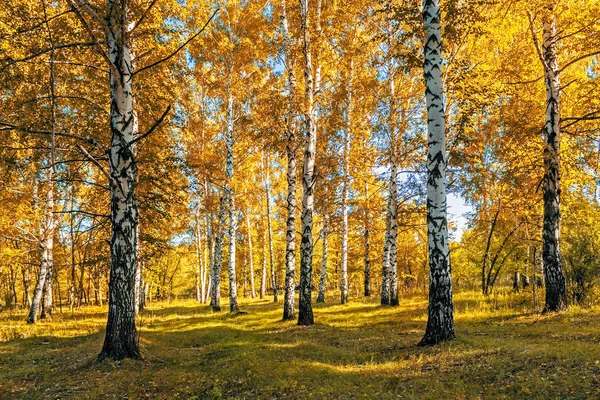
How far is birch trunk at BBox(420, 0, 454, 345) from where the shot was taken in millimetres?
6539

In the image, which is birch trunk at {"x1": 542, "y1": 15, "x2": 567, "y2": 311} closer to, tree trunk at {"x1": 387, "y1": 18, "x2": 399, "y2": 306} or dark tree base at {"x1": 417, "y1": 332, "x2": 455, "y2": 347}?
dark tree base at {"x1": 417, "y1": 332, "x2": 455, "y2": 347}

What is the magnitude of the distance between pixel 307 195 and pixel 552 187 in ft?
23.3

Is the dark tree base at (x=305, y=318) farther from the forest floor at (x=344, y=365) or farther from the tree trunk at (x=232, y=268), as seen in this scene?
the tree trunk at (x=232, y=268)

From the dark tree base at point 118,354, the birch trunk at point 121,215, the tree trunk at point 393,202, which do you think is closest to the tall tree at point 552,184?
the tree trunk at point 393,202

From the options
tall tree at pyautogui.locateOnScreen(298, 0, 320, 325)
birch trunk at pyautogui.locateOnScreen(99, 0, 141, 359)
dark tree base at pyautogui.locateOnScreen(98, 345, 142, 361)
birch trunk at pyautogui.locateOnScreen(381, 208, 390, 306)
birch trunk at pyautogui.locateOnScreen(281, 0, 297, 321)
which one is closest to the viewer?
dark tree base at pyautogui.locateOnScreen(98, 345, 142, 361)

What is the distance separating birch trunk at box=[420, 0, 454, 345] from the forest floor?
420mm

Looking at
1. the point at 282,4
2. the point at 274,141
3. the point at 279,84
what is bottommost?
the point at 274,141

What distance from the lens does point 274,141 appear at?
12.3 m

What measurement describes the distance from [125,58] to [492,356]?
350 inches

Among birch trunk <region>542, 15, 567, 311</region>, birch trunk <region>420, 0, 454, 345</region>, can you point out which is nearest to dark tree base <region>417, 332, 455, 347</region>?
birch trunk <region>420, 0, 454, 345</region>

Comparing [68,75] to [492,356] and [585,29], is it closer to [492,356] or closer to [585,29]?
[492,356]

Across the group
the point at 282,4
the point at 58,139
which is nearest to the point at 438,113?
the point at 282,4

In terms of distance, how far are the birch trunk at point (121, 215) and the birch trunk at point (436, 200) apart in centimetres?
594

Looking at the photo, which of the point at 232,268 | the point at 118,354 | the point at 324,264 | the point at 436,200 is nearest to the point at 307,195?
the point at 436,200
